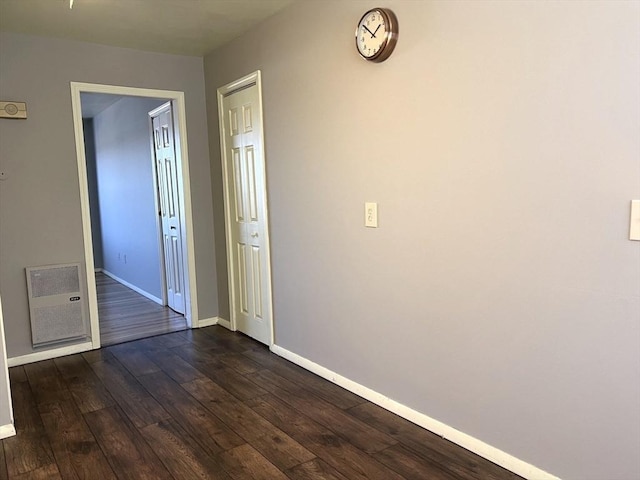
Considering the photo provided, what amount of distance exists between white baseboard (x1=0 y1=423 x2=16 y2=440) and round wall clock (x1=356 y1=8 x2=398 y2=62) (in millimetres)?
2724

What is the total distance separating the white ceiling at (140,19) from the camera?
2.99 m

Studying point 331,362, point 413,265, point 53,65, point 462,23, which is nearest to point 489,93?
point 462,23

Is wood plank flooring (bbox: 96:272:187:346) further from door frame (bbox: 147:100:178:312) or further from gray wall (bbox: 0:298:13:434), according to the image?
gray wall (bbox: 0:298:13:434)

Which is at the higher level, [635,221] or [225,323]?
[635,221]

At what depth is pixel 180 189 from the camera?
173 inches

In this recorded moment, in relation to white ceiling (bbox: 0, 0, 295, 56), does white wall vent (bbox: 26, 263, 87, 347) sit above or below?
below

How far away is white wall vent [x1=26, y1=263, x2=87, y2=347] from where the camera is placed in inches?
141

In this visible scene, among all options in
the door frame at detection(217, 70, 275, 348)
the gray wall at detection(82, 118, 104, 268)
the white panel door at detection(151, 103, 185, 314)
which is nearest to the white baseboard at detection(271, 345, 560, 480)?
the door frame at detection(217, 70, 275, 348)

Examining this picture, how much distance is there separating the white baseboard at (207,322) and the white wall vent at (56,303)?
988 mm

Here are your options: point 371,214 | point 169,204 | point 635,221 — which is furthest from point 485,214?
point 169,204

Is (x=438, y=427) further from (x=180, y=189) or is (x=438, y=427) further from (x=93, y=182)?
(x=93, y=182)

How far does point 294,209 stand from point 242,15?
4.55 feet

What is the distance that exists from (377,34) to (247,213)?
1.90 metres

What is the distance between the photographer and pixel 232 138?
3957mm
